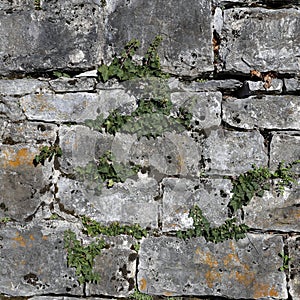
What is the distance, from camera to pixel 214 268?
2.82 metres

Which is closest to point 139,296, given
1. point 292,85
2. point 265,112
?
point 265,112

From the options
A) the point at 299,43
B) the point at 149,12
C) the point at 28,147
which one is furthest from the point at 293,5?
the point at 28,147

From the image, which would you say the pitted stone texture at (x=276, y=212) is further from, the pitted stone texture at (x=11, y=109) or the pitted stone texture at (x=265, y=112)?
the pitted stone texture at (x=11, y=109)

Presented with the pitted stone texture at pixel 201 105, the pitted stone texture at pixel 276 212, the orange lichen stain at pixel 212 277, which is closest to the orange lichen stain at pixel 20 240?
the orange lichen stain at pixel 212 277

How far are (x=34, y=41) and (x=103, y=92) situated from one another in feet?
1.75

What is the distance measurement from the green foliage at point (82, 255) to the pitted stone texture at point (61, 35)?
1.07m

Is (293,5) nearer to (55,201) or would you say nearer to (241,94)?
(241,94)

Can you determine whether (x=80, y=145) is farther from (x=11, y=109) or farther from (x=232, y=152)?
(x=232, y=152)

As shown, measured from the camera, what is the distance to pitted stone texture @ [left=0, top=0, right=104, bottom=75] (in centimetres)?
286

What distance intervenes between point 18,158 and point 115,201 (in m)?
0.67

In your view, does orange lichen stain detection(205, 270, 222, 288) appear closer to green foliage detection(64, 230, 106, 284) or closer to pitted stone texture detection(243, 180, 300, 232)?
pitted stone texture detection(243, 180, 300, 232)

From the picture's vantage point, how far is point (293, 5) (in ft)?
9.18

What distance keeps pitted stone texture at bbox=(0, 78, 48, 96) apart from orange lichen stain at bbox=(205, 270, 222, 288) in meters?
1.55

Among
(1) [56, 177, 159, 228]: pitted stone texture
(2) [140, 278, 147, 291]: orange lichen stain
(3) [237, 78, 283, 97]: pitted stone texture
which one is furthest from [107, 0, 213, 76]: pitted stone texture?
(2) [140, 278, 147, 291]: orange lichen stain
